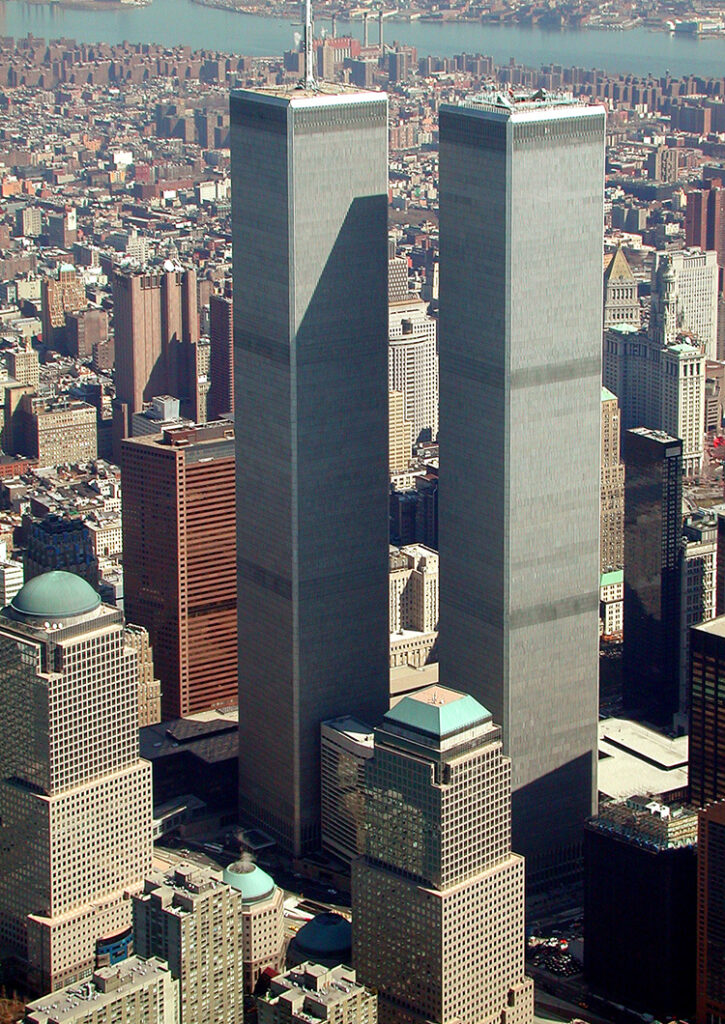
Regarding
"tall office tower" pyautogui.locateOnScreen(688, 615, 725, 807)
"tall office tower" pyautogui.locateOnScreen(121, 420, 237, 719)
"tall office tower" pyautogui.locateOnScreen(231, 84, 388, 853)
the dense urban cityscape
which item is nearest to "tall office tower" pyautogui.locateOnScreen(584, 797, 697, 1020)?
the dense urban cityscape

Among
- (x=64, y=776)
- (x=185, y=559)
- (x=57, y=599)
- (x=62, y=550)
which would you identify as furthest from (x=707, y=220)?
(x=64, y=776)

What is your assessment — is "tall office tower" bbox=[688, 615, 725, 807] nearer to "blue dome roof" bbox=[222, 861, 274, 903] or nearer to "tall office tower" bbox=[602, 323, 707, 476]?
"blue dome roof" bbox=[222, 861, 274, 903]

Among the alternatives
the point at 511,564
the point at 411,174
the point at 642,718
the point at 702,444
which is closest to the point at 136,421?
the point at 702,444

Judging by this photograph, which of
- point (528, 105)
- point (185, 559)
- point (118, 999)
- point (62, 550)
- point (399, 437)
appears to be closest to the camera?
point (118, 999)

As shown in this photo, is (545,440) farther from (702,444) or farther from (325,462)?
(702,444)

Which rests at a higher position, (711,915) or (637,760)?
(711,915)

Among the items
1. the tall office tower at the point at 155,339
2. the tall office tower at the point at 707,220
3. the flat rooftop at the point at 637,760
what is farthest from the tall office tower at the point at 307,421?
the tall office tower at the point at 707,220

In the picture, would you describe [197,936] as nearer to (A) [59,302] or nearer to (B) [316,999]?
(B) [316,999]
